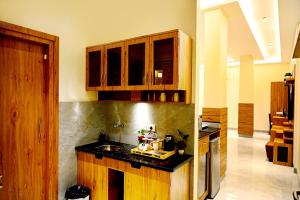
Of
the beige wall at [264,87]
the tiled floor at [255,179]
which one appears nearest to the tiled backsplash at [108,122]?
the tiled floor at [255,179]

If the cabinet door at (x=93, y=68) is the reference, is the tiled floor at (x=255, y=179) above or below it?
below

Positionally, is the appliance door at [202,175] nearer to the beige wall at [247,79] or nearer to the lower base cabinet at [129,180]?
the lower base cabinet at [129,180]

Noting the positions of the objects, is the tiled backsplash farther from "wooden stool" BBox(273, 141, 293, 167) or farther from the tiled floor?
"wooden stool" BBox(273, 141, 293, 167)

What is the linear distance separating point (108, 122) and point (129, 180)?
1.15 metres

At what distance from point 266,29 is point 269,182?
4064 mm

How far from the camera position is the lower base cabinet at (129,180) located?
80.5 inches

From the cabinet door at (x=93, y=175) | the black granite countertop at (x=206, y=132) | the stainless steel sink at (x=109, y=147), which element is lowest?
the cabinet door at (x=93, y=175)

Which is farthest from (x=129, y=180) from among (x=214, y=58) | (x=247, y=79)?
(x=247, y=79)

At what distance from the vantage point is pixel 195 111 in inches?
93.4

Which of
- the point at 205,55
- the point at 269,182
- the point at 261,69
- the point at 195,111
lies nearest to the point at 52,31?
the point at 195,111

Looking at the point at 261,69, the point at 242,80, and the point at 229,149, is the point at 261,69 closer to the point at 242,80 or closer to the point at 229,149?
the point at 242,80

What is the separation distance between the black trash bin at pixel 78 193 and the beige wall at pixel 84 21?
3.90 ft

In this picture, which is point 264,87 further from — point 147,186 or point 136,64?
point 147,186

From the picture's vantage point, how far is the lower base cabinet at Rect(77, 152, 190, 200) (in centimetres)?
204
